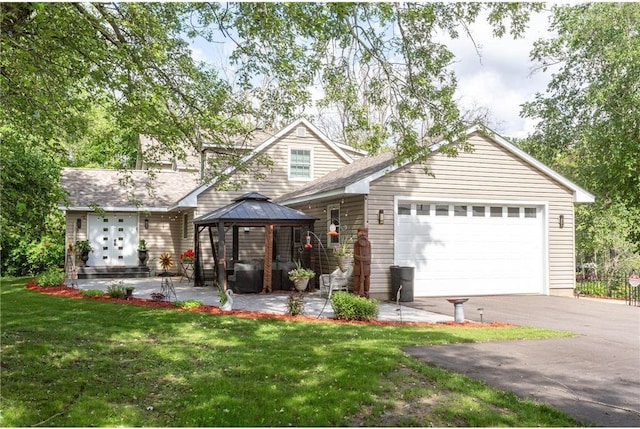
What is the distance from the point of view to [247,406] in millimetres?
4754

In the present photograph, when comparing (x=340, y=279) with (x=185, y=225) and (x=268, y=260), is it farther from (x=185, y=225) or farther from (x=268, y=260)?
(x=185, y=225)

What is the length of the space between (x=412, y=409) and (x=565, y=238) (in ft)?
40.1

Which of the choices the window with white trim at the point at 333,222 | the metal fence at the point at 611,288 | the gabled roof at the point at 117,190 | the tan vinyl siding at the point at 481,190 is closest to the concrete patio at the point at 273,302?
the window with white trim at the point at 333,222

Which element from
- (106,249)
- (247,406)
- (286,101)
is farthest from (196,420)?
(106,249)

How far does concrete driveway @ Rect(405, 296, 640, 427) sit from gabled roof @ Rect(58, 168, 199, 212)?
14.7m

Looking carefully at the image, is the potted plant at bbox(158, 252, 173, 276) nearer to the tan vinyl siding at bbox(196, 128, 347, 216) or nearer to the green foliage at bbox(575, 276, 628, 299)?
the tan vinyl siding at bbox(196, 128, 347, 216)

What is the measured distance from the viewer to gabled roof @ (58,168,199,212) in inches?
804

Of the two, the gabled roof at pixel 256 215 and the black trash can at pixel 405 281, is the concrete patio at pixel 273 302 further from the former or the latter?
the gabled roof at pixel 256 215

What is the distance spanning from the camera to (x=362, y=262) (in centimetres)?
1275

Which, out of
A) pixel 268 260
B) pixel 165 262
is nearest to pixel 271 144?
pixel 268 260

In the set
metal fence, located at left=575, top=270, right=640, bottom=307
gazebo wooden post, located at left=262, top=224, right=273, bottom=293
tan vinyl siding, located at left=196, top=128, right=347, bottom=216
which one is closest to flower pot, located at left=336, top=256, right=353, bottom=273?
gazebo wooden post, located at left=262, top=224, right=273, bottom=293

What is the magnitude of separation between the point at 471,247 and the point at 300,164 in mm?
8138

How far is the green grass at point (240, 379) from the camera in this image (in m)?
4.55

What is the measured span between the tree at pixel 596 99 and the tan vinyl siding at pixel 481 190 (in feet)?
14.1
